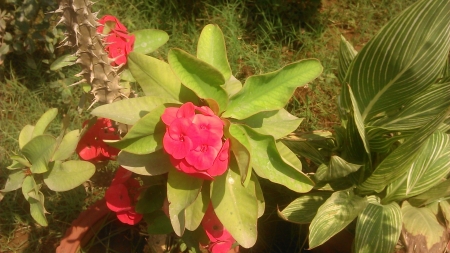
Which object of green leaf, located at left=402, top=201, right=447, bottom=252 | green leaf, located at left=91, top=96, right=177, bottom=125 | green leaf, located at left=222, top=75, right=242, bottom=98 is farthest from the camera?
green leaf, located at left=402, top=201, right=447, bottom=252

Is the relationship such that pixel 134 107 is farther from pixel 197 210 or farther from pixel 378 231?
pixel 378 231

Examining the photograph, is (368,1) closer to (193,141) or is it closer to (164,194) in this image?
(164,194)

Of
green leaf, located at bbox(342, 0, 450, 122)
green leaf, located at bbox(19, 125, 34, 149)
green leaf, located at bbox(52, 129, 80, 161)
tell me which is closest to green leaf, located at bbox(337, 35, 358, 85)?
green leaf, located at bbox(342, 0, 450, 122)

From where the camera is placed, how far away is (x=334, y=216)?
136 centimetres

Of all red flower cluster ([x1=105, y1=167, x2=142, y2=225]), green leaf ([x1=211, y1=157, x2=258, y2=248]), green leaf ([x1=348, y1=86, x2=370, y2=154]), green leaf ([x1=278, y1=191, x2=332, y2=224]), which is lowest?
green leaf ([x1=278, y1=191, x2=332, y2=224])

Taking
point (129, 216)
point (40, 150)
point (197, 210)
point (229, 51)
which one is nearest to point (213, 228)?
point (197, 210)

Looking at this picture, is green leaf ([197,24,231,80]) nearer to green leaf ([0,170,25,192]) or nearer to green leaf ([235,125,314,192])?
green leaf ([235,125,314,192])

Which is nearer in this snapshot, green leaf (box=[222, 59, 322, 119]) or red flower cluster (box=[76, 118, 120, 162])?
green leaf (box=[222, 59, 322, 119])

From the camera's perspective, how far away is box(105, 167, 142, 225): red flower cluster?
1293 mm

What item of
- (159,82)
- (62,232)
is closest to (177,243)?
(62,232)

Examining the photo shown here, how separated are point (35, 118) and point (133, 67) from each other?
1.23m

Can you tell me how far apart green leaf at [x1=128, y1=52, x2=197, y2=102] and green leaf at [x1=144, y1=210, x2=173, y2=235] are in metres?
0.42

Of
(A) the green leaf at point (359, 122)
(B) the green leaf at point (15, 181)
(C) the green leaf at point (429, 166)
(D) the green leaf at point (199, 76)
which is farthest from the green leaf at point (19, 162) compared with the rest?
(C) the green leaf at point (429, 166)

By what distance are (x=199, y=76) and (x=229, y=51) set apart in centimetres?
120
